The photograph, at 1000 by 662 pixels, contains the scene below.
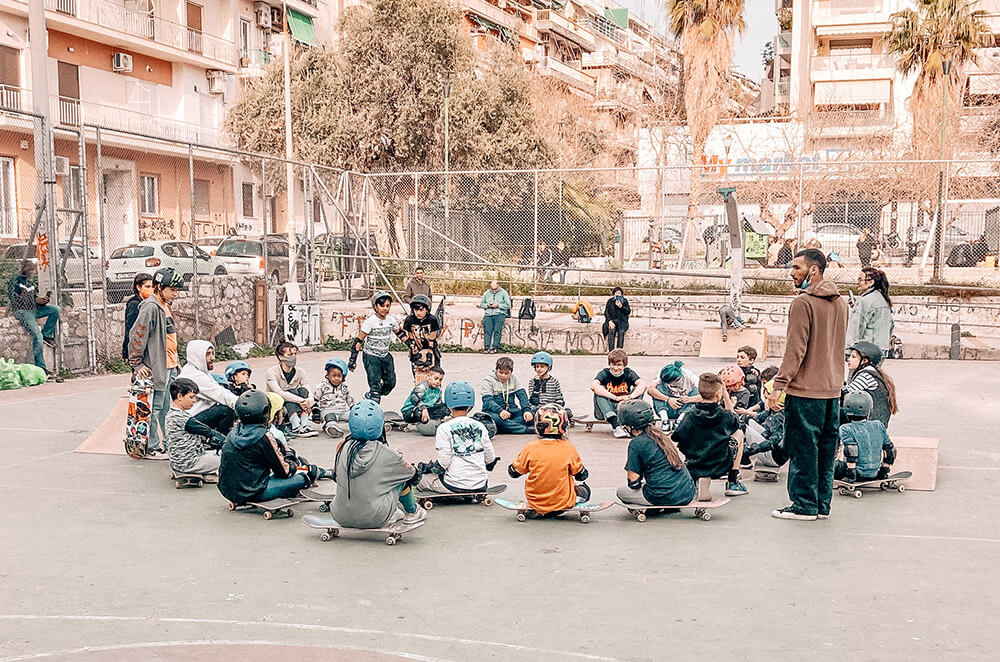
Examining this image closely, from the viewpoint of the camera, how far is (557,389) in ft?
36.7

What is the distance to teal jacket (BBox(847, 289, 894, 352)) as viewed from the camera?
9.56 m

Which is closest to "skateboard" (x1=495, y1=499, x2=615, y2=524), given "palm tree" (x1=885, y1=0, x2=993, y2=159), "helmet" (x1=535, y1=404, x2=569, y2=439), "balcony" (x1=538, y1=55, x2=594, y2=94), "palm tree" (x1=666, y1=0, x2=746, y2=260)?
"helmet" (x1=535, y1=404, x2=569, y2=439)

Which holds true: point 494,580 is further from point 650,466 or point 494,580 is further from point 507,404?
point 507,404

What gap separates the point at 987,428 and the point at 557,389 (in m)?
4.99

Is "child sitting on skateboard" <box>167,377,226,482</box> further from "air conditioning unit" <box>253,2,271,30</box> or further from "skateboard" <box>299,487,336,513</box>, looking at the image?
"air conditioning unit" <box>253,2,271,30</box>

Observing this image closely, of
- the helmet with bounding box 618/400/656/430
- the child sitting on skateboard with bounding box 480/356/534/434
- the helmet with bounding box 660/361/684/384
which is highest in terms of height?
the helmet with bounding box 618/400/656/430

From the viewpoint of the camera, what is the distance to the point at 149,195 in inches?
1239

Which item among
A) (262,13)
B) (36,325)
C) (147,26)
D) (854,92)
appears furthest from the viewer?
(854,92)

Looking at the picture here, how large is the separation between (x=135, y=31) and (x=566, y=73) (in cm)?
3923

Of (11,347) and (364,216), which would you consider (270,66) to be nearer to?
(364,216)

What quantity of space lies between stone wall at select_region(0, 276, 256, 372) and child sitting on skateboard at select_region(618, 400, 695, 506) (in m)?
10.8

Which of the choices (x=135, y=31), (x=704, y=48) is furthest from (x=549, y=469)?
(x=135, y=31)

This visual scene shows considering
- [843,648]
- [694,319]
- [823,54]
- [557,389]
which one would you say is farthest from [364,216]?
[823,54]

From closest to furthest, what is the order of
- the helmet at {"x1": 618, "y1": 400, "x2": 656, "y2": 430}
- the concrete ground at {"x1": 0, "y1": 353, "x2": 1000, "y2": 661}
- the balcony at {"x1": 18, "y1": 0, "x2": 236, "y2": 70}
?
the concrete ground at {"x1": 0, "y1": 353, "x2": 1000, "y2": 661} → the helmet at {"x1": 618, "y1": 400, "x2": 656, "y2": 430} → the balcony at {"x1": 18, "y1": 0, "x2": 236, "y2": 70}
